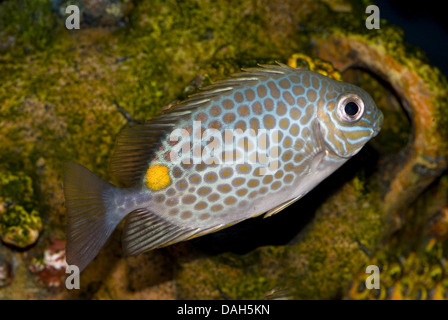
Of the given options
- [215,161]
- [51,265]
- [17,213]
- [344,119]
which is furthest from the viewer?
[51,265]

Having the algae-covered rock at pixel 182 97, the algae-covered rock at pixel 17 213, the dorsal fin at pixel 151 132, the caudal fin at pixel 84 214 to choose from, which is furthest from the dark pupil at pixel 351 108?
the algae-covered rock at pixel 17 213

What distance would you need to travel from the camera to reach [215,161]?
1964 millimetres

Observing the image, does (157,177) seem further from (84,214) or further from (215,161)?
(84,214)

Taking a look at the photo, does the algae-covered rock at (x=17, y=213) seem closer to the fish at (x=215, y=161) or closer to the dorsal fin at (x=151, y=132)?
the fish at (x=215, y=161)

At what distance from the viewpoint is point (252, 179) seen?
1980mm

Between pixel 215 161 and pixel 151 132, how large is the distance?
35 cm

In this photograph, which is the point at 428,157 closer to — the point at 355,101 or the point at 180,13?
the point at 355,101

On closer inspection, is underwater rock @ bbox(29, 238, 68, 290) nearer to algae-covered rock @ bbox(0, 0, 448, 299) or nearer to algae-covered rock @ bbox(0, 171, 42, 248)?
algae-covered rock @ bbox(0, 0, 448, 299)

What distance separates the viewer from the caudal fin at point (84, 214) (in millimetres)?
1989

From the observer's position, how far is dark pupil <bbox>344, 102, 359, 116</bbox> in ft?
6.83

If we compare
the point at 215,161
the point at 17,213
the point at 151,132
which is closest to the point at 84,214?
the point at 151,132

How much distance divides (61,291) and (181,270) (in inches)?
34.4

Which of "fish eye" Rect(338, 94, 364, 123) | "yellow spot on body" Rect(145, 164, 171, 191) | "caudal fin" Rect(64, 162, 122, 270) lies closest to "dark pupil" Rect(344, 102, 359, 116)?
"fish eye" Rect(338, 94, 364, 123)

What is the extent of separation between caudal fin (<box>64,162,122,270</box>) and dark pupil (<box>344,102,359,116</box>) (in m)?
1.23
